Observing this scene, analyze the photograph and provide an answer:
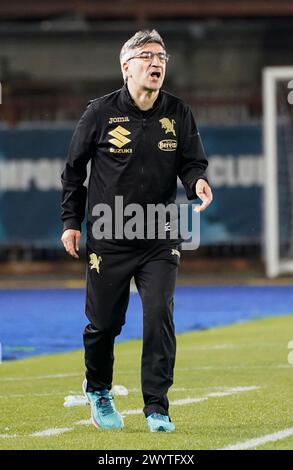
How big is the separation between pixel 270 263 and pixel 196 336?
30.3 feet

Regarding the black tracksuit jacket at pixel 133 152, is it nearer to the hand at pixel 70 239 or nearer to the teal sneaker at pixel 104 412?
the hand at pixel 70 239

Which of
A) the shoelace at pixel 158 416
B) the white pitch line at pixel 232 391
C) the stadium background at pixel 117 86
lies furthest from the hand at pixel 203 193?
the stadium background at pixel 117 86

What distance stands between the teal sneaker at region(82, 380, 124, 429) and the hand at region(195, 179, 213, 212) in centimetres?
125

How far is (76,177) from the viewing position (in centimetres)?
848

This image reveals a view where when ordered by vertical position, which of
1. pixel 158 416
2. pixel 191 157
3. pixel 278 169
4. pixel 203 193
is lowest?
pixel 158 416

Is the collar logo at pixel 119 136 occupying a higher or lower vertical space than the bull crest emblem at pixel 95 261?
higher

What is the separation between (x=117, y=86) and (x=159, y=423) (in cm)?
2203

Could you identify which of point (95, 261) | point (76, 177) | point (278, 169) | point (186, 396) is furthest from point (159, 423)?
point (278, 169)

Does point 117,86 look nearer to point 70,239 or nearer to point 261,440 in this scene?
point 70,239

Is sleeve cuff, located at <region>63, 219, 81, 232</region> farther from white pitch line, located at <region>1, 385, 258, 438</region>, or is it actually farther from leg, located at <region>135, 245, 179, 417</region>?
white pitch line, located at <region>1, 385, 258, 438</region>

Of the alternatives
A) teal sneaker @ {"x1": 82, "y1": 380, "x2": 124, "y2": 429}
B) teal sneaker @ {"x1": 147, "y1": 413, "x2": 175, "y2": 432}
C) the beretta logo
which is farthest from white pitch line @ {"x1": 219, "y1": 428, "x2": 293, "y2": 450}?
the beretta logo

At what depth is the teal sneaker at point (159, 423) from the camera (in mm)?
8055

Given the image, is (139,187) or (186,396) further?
(186,396)

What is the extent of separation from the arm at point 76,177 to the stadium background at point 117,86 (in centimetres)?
931
